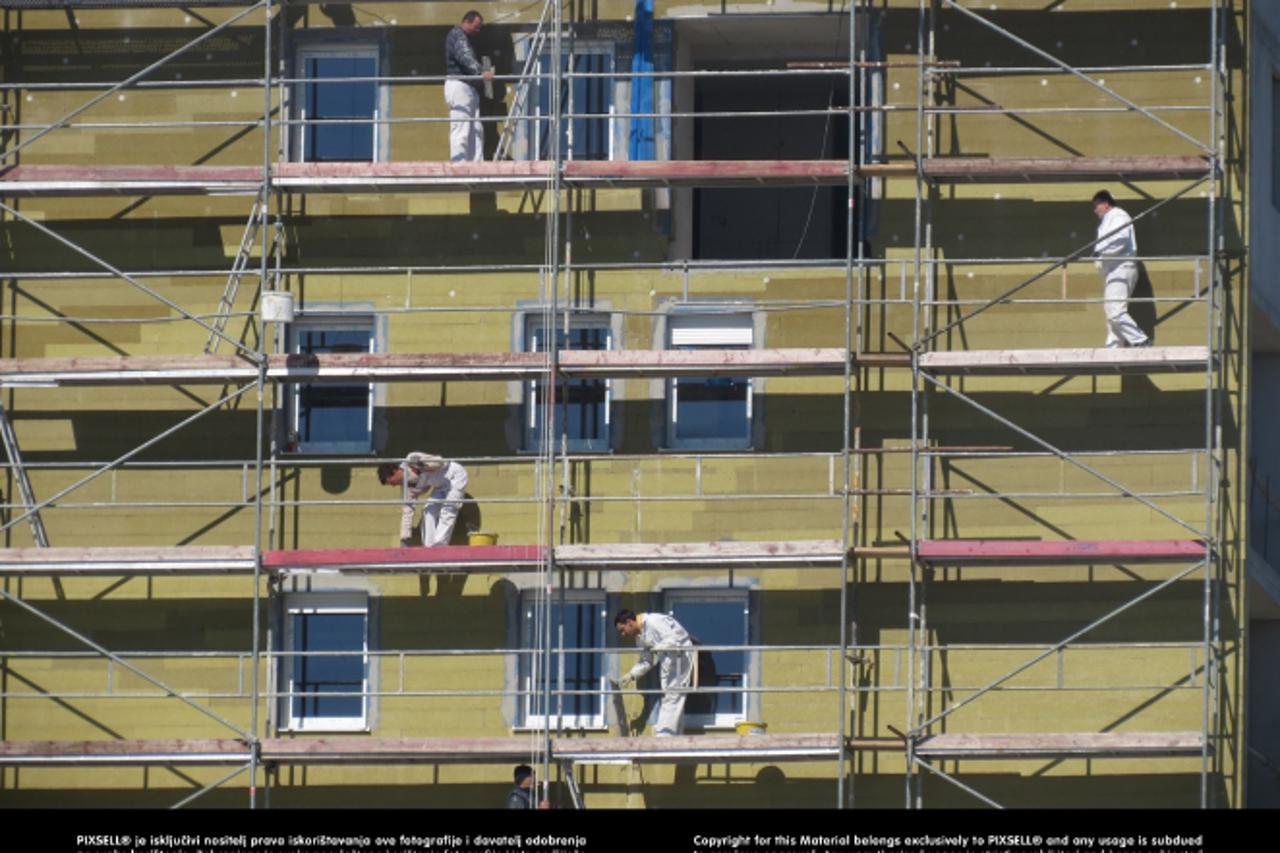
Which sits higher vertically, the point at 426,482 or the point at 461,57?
the point at 461,57

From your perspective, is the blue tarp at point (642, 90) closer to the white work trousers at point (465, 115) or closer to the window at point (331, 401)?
the white work trousers at point (465, 115)

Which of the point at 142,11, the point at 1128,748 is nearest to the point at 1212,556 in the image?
the point at 1128,748

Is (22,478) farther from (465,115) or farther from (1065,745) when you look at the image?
(1065,745)

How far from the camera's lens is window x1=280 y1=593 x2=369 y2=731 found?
43250mm

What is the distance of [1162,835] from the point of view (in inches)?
1367

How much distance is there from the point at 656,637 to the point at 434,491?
8.98 ft

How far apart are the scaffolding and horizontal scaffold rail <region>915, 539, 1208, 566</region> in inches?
1.4

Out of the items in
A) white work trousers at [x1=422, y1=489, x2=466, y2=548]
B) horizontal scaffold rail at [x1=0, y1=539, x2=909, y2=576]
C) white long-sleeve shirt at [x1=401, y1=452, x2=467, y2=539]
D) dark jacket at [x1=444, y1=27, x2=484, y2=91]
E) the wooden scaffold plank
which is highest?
dark jacket at [x1=444, y1=27, x2=484, y2=91]

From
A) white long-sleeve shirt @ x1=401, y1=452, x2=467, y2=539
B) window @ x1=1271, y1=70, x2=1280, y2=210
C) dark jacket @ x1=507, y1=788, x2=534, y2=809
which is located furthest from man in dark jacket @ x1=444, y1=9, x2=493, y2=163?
window @ x1=1271, y1=70, x2=1280, y2=210

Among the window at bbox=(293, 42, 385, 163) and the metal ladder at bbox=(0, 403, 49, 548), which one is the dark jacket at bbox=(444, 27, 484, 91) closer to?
the window at bbox=(293, 42, 385, 163)

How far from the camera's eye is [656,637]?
42.2 meters

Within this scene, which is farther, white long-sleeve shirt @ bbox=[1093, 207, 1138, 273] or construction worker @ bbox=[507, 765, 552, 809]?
white long-sleeve shirt @ bbox=[1093, 207, 1138, 273]

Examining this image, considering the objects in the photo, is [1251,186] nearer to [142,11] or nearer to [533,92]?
[533,92]

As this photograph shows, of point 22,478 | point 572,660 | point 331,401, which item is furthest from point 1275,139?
point 22,478
